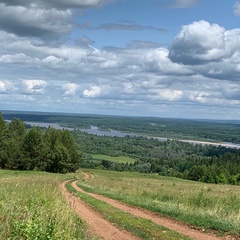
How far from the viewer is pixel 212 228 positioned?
12.0 m

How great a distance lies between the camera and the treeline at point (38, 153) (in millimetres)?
61781

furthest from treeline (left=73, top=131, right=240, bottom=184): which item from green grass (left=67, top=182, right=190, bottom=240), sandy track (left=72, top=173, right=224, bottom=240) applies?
green grass (left=67, top=182, right=190, bottom=240)

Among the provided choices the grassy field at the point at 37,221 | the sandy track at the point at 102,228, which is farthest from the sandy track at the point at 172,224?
the grassy field at the point at 37,221

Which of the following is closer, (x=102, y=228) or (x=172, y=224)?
(x=102, y=228)

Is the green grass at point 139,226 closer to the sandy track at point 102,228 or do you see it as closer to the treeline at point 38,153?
the sandy track at point 102,228

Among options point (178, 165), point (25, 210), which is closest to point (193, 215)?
point (25, 210)

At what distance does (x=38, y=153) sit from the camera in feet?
204

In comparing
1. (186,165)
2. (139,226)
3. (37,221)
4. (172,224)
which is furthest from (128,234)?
(186,165)

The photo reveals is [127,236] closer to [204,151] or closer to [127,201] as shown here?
[127,201]

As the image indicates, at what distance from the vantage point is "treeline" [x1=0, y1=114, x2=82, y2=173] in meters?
61.8

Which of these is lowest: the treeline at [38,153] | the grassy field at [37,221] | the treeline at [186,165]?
the treeline at [186,165]

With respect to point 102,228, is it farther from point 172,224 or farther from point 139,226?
point 172,224

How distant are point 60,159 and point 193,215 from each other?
170 feet

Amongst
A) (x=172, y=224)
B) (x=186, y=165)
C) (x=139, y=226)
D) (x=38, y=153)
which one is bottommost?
(x=186, y=165)
